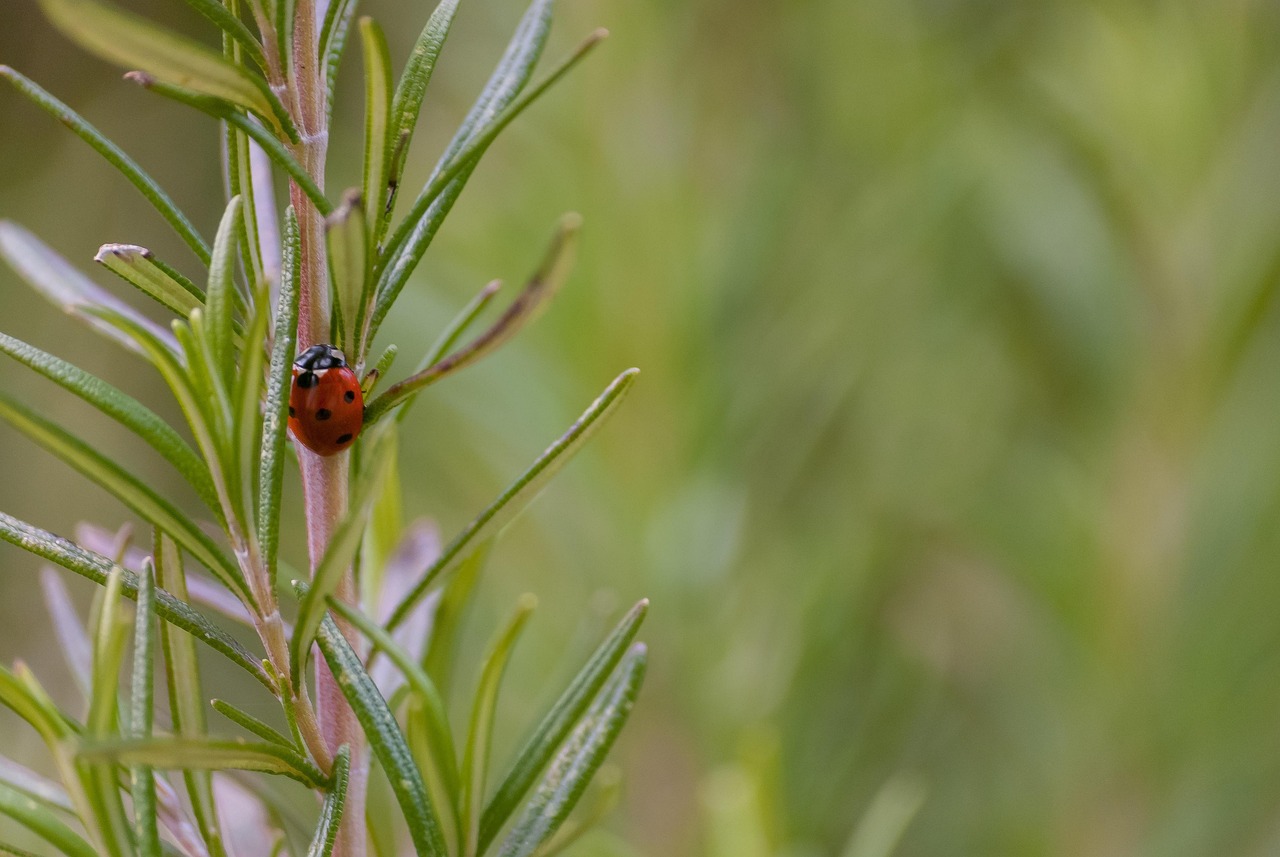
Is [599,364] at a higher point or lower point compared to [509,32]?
lower

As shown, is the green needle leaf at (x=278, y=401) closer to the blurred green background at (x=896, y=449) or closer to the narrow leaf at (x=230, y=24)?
the narrow leaf at (x=230, y=24)

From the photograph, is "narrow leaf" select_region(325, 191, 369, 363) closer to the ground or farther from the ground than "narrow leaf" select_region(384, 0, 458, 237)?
closer to the ground

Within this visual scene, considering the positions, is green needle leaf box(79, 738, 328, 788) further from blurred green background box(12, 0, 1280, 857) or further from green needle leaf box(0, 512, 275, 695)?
blurred green background box(12, 0, 1280, 857)

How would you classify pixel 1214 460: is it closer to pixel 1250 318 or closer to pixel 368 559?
pixel 1250 318

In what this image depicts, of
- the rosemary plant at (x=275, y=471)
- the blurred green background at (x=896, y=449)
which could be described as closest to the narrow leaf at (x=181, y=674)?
the rosemary plant at (x=275, y=471)

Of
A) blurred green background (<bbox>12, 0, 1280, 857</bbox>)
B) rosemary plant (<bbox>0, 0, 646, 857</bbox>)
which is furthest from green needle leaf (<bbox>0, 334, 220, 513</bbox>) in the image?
blurred green background (<bbox>12, 0, 1280, 857</bbox>)

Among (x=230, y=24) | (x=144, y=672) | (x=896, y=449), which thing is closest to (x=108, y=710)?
(x=144, y=672)

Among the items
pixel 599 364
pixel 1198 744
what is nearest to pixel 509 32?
pixel 599 364

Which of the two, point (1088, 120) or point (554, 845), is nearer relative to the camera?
point (554, 845)
